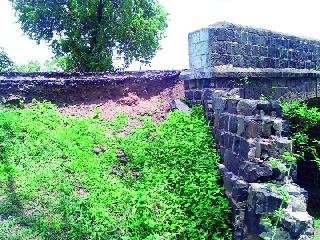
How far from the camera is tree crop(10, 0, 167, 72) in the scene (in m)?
19.0

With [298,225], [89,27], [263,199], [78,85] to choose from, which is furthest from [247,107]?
[89,27]

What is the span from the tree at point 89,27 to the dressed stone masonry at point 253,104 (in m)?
12.5

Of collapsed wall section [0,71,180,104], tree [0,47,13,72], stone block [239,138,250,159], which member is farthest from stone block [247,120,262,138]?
tree [0,47,13,72]

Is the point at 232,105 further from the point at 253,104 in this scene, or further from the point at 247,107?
the point at 253,104

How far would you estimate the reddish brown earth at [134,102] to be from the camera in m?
7.11

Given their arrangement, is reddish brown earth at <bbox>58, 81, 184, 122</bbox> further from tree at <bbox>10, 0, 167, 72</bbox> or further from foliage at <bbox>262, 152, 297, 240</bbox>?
tree at <bbox>10, 0, 167, 72</bbox>

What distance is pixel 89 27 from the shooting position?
19641mm

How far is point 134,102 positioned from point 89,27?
13400 millimetres

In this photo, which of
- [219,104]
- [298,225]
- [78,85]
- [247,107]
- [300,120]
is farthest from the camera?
[78,85]

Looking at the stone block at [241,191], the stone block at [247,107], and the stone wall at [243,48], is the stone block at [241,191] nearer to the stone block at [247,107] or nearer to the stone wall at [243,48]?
the stone block at [247,107]

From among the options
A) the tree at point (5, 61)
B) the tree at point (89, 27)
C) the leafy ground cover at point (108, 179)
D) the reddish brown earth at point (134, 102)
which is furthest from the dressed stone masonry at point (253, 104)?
the tree at point (5, 61)

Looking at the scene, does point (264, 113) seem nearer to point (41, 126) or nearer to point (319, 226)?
point (41, 126)

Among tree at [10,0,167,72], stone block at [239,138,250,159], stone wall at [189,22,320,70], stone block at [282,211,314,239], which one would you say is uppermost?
tree at [10,0,167,72]

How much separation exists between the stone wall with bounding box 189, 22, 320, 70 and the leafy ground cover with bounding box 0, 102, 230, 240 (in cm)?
106
